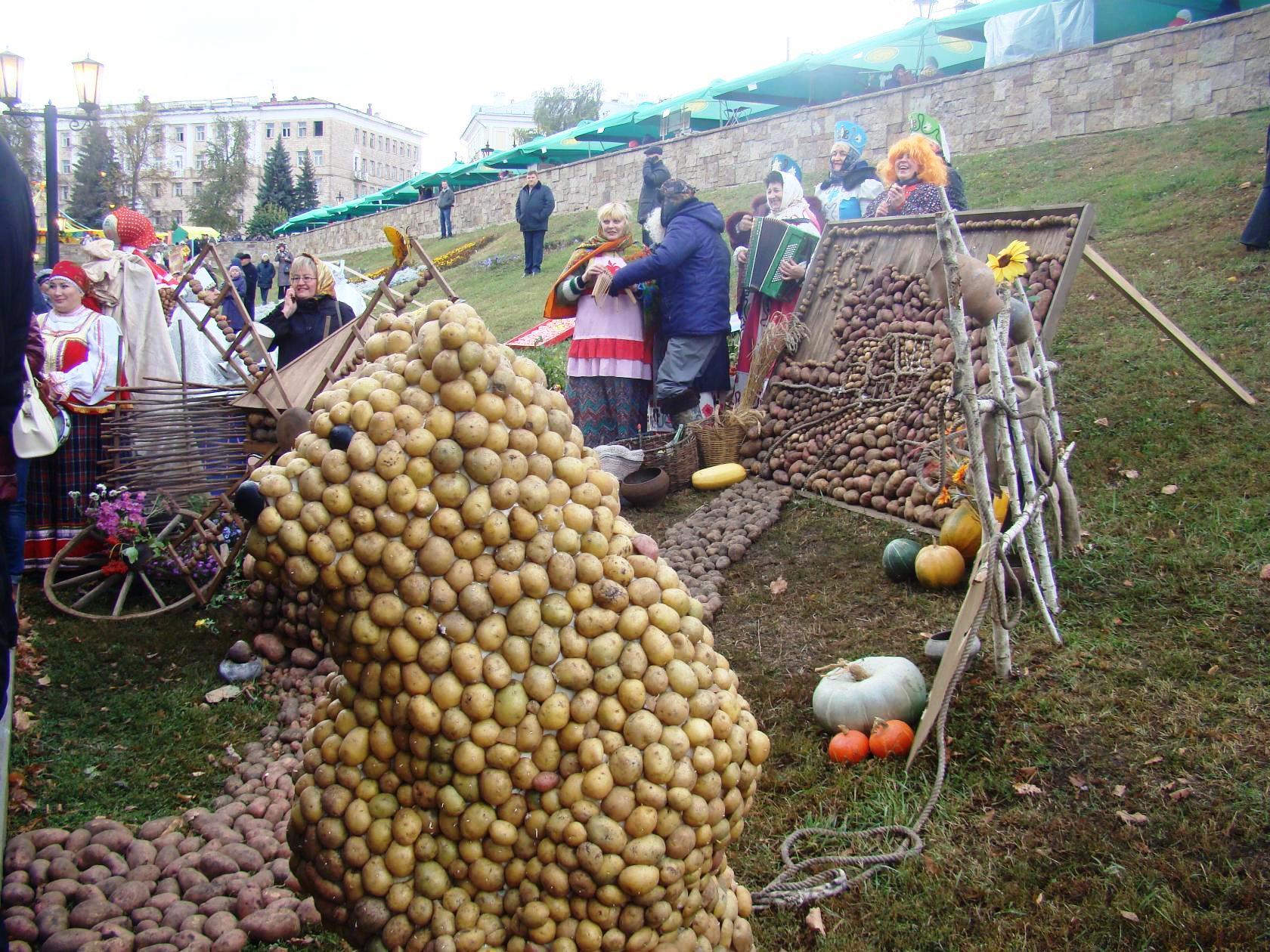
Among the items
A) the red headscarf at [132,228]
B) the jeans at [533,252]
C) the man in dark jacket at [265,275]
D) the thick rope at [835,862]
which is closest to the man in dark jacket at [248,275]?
the jeans at [533,252]

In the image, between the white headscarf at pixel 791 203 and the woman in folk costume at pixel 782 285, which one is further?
the white headscarf at pixel 791 203

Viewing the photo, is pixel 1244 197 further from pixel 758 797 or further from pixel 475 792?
pixel 475 792

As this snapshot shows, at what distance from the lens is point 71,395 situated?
5.36 metres

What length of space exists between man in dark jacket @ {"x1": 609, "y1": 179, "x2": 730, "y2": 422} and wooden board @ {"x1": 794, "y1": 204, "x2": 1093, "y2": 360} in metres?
0.69

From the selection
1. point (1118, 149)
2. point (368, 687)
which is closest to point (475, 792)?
point (368, 687)

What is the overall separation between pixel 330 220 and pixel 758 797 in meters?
44.9

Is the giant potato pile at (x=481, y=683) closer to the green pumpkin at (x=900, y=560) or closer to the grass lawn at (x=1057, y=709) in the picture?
the grass lawn at (x=1057, y=709)

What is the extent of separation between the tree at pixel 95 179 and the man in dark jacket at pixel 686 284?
4755cm

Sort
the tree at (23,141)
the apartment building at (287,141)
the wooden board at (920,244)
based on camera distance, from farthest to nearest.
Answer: the apartment building at (287,141), the tree at (23,141), the wooden board at (920,244)

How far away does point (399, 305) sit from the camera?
4098mm

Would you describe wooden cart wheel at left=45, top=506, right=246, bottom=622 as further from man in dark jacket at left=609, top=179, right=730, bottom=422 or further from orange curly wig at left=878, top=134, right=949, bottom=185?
orange curly wig at left=878, top=134, right=949, bottom=185

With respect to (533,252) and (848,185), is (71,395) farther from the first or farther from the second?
(533,252)

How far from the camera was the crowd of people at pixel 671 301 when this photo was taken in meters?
6.51

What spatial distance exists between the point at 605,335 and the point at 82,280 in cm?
331
